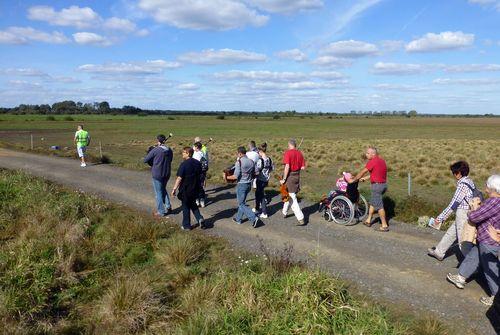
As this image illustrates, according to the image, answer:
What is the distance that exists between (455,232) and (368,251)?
61.3 inches

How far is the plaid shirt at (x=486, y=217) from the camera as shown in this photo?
5.66 metres

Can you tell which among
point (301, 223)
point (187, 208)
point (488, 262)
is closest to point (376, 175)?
point (301, 223)

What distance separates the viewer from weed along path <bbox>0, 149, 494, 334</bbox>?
579 centimetres

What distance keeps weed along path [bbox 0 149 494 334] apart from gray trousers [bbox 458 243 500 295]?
1.03 ft

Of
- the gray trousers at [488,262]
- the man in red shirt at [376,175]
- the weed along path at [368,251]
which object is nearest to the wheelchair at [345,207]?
the weed along path at [368,251]

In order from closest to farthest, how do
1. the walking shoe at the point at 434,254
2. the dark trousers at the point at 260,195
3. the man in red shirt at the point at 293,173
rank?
1. the walking shoe at the point at 434,254
2. the man in red shirt at the point at 293,173
3. the dark trousers at the point at 260,195

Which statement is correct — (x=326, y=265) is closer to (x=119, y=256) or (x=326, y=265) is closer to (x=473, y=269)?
(x=473, y=269)

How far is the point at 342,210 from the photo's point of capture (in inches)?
381

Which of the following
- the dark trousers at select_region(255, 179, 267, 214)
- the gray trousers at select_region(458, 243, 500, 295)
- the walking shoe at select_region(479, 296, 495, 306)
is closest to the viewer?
the walking shoe at select_region(479, 296, 495, 306)

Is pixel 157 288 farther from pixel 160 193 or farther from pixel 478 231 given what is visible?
pixel 478 231

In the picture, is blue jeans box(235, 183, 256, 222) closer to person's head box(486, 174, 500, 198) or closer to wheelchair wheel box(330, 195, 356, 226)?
wheelchair wheel box(330, 195, 356, 226)

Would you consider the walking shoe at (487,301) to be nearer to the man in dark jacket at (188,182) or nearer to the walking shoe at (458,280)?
the walking shoe at (458,280)

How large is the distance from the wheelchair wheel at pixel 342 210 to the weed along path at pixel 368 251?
216 millimetres

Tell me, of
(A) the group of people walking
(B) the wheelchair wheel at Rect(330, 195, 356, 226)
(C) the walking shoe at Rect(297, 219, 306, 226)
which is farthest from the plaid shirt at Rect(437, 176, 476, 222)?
(C) the walking shoe at Rect(297, 219, 306, 226)
